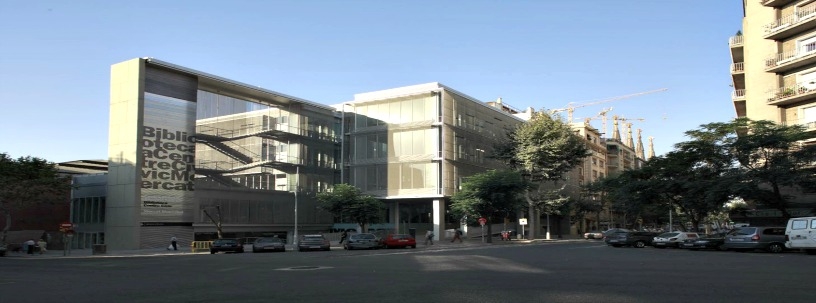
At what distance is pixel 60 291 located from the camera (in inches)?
514

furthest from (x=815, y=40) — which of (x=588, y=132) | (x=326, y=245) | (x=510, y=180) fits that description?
(x=588, y=132)

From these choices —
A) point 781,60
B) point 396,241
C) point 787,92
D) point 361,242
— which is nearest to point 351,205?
point 396,241

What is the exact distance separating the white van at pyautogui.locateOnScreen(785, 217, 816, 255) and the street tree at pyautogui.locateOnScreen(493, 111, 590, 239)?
3280 cm

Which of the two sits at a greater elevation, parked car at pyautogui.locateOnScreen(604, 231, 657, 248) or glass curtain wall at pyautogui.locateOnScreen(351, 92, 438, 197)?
glass curtain wall at pyautogui.locateOnScreen(351, 92, 438, 197)

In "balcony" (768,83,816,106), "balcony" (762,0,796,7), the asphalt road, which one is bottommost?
the asphalt road

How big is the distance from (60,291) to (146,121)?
37306 mm

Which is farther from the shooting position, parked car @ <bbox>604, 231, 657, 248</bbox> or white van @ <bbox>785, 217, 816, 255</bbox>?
parked car @ <bbox>604, 231, 657, 248</bbox>

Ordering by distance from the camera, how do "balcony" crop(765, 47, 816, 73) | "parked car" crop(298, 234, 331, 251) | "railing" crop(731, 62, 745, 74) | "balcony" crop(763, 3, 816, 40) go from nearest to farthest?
"parked car" crop(298, 234, 331, 251)
"balcony" crop(763, 3, 816, 40)
"balcony" crop(765, 47, 816, 73)
"railing" crop(731, 62, 745, 74)

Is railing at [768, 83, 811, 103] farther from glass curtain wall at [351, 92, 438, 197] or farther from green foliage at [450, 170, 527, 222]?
glass curtain wall at [351, 92, 438, 197]

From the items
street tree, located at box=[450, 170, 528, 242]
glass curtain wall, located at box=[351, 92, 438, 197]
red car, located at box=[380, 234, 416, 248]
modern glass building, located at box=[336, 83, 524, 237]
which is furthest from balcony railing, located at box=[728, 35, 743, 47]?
red car, located at box=[380, 234, 416, 248]

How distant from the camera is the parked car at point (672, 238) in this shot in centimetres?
3697

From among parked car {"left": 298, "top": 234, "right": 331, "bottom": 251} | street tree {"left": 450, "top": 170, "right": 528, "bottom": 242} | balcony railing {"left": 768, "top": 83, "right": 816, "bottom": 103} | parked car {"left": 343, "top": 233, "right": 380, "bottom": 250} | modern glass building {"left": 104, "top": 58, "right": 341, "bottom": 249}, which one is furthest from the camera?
street tree {"left": 450, "top": 170, "right": 528, "bottom": 242}

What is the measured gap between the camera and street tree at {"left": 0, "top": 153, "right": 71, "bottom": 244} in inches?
1599

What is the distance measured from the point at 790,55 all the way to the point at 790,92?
10.1 feet
